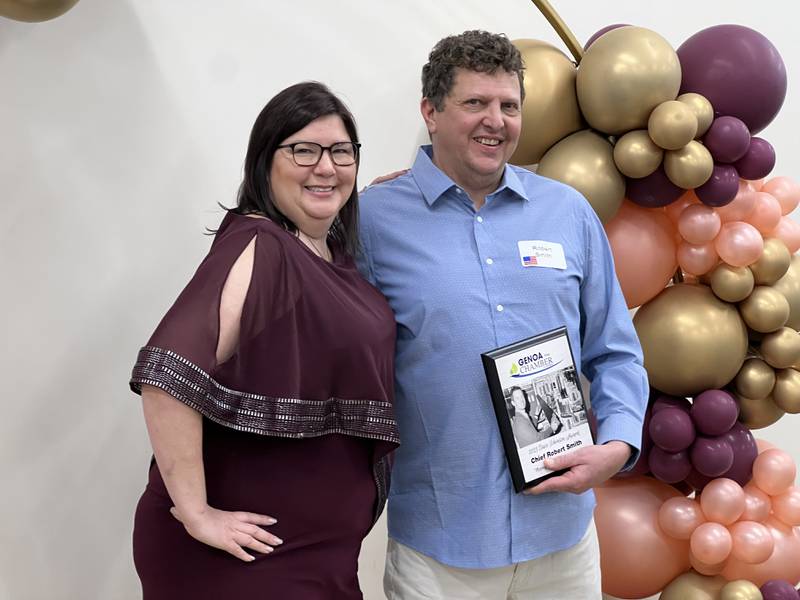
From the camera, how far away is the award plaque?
1.63 m

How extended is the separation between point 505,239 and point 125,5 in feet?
3.49

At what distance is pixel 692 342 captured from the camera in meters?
2.31

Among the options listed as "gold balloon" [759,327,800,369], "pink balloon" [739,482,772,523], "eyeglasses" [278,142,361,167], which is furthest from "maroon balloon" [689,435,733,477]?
"eyeglasses" [278,142,361,167]

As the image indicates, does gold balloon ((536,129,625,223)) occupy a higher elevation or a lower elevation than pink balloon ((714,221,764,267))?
higher

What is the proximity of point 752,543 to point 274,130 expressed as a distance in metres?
1.58

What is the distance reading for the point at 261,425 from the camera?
4.67 ft

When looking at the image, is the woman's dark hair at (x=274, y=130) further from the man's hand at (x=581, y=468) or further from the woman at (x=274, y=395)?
the man's hand at (x=581, y=468)

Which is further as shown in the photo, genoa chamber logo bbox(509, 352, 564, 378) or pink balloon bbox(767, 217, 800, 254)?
pink balloon bbox(767, 217, 800, 254)

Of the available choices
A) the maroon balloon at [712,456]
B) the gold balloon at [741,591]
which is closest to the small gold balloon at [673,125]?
the maroon balloon at [712,456]

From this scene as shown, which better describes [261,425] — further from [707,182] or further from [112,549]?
[707,182]

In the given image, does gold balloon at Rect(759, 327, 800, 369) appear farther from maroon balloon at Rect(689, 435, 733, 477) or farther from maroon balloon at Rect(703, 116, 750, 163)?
maroon balloon at Rect(703, 116, 750, 163)

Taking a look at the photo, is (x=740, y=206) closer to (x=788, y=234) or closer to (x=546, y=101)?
(x=788, y=234)

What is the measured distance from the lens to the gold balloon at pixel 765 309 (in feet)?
7.55

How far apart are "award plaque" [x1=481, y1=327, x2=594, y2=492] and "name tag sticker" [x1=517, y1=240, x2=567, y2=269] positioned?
0.15 meters
